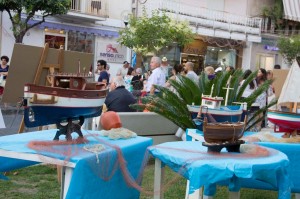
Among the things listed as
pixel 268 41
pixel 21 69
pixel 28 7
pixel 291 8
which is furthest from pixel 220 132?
pixel 268 41

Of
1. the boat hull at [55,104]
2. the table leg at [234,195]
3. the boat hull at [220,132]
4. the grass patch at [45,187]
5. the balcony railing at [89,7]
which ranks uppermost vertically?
the balcony railing at [89,7]

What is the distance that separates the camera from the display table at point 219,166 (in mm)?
2988

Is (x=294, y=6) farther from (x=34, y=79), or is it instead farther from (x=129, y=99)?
(x=34, y=79)

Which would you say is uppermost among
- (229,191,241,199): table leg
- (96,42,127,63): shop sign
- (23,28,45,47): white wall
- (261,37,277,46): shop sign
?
(261,37,277,46): shop sign


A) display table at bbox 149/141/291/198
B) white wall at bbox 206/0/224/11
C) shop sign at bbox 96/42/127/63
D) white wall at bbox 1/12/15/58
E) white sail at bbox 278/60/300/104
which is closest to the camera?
display table at bbox 149/141/291/198

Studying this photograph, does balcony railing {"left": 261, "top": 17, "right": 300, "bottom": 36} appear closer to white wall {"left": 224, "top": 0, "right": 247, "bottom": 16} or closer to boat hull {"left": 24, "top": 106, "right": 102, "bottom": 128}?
white wall {"left": 224, "top": 0, "right": 247, "bottom": 16}

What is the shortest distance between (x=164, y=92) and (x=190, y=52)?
2081 cm

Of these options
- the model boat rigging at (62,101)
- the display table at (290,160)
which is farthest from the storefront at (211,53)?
the model boat rigging at (62,101)

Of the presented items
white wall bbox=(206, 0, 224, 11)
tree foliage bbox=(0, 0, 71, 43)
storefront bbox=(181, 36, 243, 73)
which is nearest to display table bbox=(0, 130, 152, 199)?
tree foliage bbox=(0, 0, 71, 43)

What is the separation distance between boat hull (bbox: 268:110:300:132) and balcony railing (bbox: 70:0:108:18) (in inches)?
678

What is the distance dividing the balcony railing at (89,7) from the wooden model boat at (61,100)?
703 inches

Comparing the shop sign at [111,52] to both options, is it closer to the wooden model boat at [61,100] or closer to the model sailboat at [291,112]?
the model sailboat at [291,112]

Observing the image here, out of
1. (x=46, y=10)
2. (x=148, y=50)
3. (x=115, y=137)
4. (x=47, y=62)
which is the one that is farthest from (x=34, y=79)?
(x=148, y=50)

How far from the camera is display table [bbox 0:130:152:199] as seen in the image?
328 centimetres
